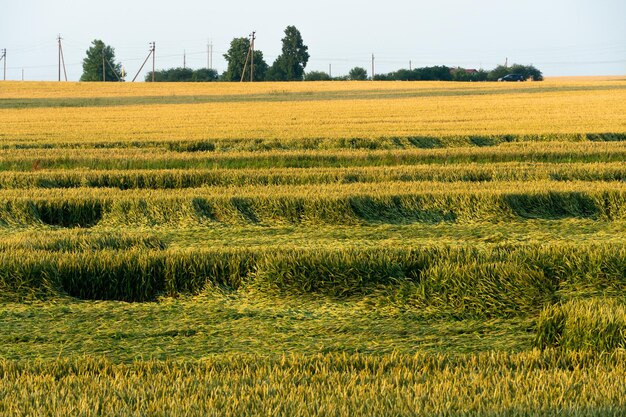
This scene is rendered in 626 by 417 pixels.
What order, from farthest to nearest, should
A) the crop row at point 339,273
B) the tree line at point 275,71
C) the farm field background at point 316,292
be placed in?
the tree line at point 275,71 → the crop row at point 339,273 → the farm field background at point 316,292

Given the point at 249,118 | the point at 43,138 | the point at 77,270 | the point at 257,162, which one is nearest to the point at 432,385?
the point at 77,270

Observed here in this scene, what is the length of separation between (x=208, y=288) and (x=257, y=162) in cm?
1088

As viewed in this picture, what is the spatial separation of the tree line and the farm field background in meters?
71.5

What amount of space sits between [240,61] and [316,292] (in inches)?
3542

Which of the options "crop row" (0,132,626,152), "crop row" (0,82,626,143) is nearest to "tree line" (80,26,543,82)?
"crop row" (0,82,626,143)

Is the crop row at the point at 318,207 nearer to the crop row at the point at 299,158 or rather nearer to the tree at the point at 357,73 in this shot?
the crop row at the point at 299,158

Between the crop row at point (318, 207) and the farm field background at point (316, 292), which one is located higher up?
the crop row at point (318, 207)

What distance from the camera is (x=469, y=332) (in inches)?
256

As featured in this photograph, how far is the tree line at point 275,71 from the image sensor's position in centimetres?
8638

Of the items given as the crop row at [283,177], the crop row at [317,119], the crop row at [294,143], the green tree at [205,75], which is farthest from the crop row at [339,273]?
the green tree at [205,75]

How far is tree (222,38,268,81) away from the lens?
310ft

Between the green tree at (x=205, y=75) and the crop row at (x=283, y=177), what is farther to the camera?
the green tree at (x=205, y=75)

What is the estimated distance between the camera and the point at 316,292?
25.2ft

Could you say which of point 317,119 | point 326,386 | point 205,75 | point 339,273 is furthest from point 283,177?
point 205,75
